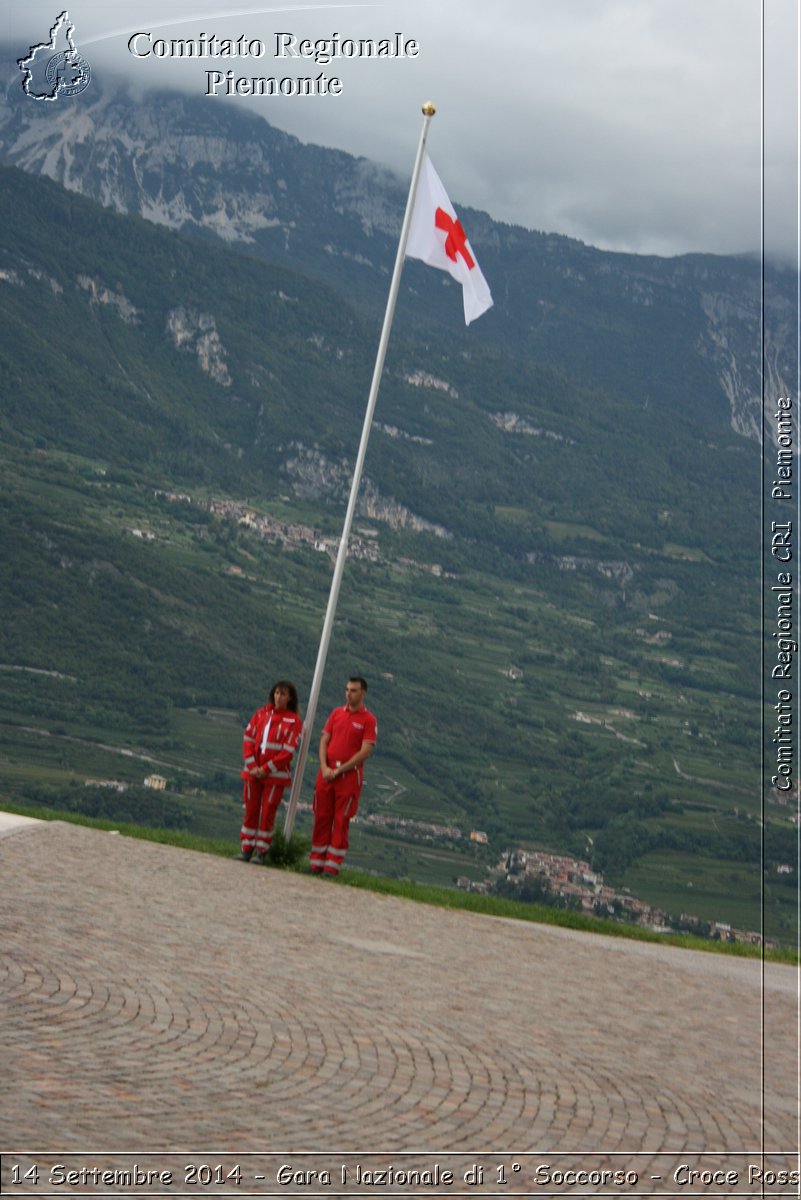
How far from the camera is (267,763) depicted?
13.8 m

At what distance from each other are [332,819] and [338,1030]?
5.95m

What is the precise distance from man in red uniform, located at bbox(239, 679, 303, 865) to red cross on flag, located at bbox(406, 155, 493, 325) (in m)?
4.83

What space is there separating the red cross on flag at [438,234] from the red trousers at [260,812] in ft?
18.0

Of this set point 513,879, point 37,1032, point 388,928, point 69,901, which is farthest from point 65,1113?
point 513,879

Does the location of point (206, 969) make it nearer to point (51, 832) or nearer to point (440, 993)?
point (440, 993)

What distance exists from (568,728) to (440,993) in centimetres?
13887

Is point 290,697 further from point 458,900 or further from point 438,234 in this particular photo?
point 438,234

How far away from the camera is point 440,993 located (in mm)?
9305

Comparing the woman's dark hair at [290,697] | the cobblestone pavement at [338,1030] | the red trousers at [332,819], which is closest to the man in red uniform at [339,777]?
the red trousers at [332,819]

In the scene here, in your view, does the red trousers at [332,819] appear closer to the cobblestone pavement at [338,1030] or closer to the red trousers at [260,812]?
the red trousers at [260,812]

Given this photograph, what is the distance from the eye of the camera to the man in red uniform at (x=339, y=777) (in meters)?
13.6

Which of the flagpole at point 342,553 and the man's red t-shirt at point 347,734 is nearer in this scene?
the man's red t-shirt at point 347,734

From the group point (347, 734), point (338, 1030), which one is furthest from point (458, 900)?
point (338, 1030)

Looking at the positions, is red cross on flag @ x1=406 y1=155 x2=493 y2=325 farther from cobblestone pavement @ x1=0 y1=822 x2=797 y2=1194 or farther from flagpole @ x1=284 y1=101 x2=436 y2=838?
cobblestone pavement @ x1=0 y1=822 x2=797 y2=1194
